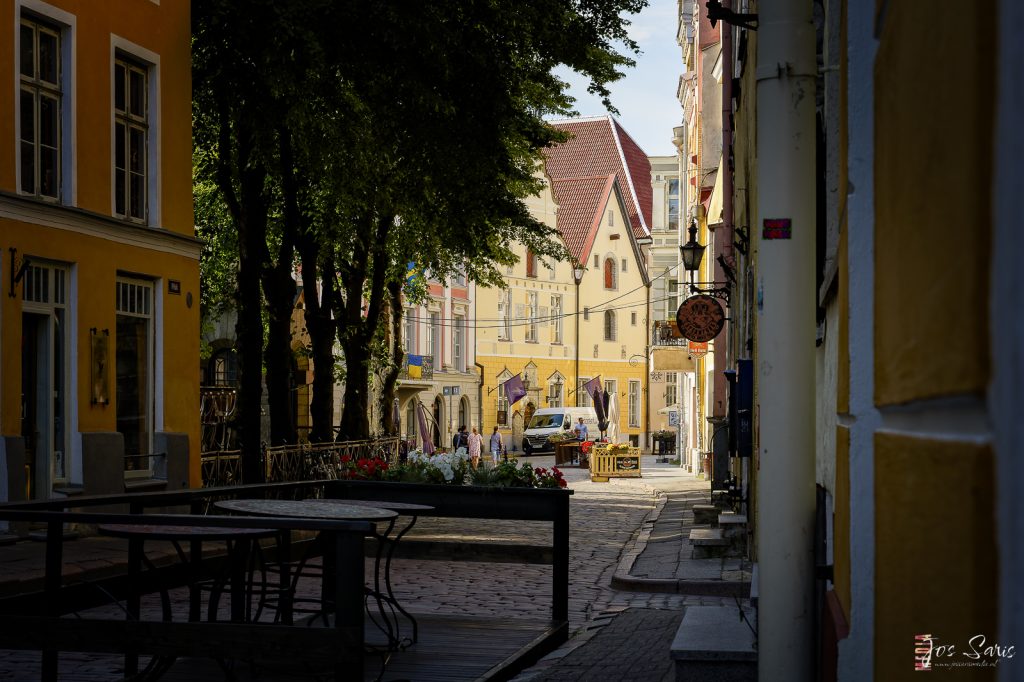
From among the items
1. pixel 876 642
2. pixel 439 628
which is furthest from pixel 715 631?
pixel 876 642

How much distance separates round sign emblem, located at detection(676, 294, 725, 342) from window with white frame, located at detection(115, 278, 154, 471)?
28.3 ft

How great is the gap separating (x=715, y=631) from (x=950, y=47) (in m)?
6.13

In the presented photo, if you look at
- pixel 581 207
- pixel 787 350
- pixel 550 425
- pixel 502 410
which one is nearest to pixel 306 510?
pixel 787 350

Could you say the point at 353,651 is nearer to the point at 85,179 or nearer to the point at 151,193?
the point at 85,179

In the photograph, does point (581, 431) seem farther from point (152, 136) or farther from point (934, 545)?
point (934, 545)

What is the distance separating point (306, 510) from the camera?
737cm

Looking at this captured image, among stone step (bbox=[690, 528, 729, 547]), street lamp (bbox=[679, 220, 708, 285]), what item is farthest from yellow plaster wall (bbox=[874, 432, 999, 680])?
street lamp (bbox=[679, 220, 708, 285])

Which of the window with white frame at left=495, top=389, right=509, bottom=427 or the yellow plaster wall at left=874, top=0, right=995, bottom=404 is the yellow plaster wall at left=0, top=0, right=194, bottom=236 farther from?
the window with white frame at left=495, top=389, right=509, bottom=427

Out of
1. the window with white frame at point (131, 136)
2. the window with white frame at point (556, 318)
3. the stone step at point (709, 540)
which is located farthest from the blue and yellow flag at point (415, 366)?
the stone step at point (709, 540)

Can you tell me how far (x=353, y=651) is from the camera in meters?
4.59

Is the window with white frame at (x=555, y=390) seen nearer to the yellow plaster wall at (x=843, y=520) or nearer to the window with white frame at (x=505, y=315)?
the window with white frame at (x=505, y=315)

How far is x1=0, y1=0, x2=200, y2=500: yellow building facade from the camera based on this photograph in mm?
15508

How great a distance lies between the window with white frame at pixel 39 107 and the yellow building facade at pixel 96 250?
0.07 ft

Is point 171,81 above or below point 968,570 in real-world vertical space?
above
